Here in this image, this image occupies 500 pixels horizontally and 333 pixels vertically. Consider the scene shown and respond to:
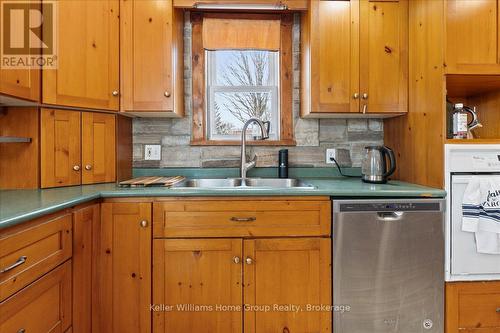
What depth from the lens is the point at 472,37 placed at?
1562 millimetres

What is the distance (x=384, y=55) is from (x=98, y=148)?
1901 mm

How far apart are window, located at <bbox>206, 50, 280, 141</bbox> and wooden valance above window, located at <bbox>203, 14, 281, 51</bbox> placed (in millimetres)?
105

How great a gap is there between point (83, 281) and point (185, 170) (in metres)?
0.96

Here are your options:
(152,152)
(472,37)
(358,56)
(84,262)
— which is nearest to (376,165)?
(358,56)

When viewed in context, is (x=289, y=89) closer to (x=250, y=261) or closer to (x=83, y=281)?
(x=250, y=261)

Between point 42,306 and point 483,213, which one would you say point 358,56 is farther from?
point 42,306

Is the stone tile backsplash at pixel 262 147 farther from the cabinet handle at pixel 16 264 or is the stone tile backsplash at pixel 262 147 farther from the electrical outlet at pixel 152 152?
the cabinet handle at pixel 16 264

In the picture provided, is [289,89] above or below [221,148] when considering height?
above

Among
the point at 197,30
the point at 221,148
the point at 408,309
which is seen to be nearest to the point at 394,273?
the point at 408,309

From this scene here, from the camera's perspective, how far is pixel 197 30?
2.14 m

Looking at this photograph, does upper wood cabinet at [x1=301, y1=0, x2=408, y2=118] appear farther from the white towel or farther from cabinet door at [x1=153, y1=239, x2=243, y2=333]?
cabinet door at [x1=153, y1=239, x2=243, y2=333]

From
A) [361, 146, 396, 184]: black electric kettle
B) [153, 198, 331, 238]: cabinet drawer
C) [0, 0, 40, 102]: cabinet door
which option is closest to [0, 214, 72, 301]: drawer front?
[153, 198, 331, 238]: cabinet drawer

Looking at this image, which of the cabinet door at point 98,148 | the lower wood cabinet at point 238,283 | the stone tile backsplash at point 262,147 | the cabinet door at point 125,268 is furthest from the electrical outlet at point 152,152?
the lower wood cabinet at point 238,283

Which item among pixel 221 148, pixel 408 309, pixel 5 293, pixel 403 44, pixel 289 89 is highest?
pixel 403 44
